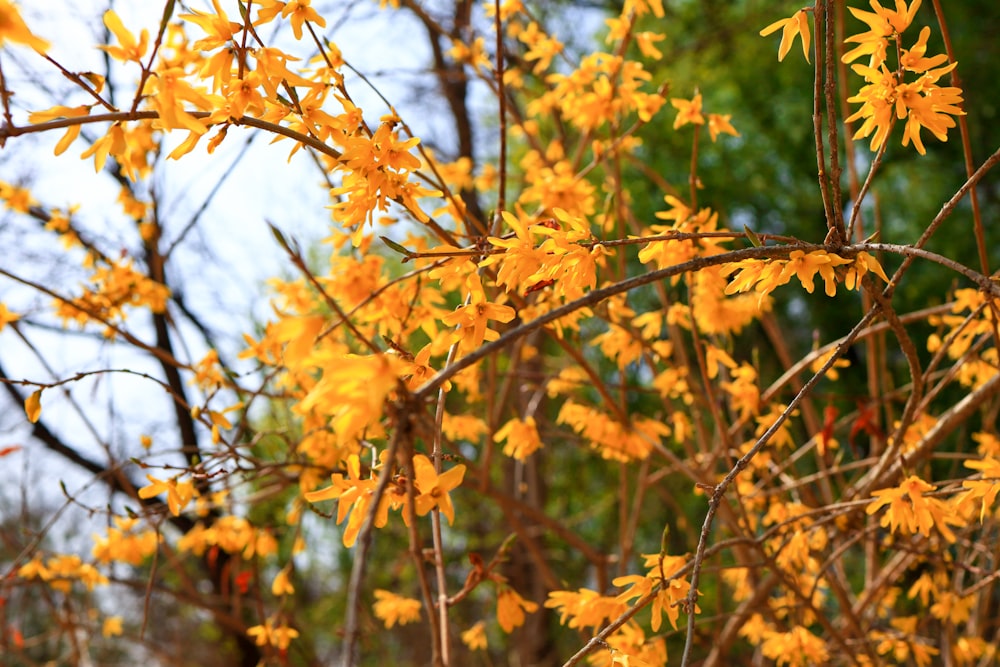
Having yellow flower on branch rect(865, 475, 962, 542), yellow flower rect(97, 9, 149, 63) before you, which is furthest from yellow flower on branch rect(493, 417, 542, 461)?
yellow flower rect(97, 9, 149, 63)

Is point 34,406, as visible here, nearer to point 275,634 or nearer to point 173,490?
point 173,490

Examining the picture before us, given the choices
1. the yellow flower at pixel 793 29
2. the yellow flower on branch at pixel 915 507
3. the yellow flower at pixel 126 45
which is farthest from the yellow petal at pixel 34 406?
the yellow flower on branch at pixel 915 507

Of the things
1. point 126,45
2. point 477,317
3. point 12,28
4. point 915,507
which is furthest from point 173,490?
point 915,507

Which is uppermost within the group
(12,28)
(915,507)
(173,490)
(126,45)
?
(126,45)

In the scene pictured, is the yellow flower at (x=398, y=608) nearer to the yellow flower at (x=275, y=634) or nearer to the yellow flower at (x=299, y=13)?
the yellow flower at (x=275, y=634)

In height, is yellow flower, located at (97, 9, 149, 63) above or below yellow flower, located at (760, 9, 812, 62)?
above

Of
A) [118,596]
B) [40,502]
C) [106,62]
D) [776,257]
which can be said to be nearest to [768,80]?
[106,62]

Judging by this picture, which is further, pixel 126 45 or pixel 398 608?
pixel 398 608

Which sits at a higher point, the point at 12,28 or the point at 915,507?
the point at 12,28

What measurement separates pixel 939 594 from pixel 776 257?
63.6 inches

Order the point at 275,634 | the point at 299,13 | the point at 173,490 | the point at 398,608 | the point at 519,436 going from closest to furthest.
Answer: the point at 299,13 < the point at 173,490 < the point at 519,436 < the point at 275,634 < the point at 398,608

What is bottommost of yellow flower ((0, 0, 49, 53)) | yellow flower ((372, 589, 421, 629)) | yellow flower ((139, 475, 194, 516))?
yellow flower ((372, 589, 421, 629))

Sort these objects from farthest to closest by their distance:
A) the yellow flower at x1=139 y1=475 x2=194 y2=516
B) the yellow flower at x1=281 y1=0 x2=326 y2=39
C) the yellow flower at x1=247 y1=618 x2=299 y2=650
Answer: the yellow flower at x1=247 y1=618 x2=299 y2=650
the yellow flower at x1=139 y1=475 x2=194 y2=516
the yellow flower at x1=281 y1=0 x2=326 y2=39

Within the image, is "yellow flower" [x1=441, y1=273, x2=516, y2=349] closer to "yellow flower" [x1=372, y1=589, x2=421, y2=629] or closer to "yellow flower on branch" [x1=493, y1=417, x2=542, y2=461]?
"yellow flower on branch" [x1=493, y1=417, x2=542, y2=461]
